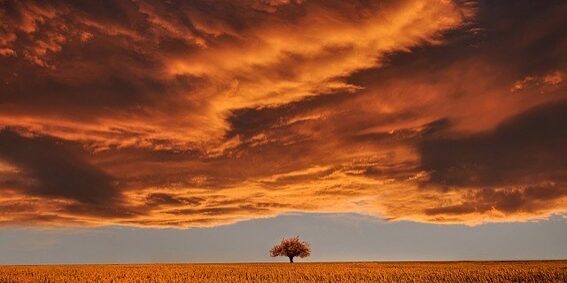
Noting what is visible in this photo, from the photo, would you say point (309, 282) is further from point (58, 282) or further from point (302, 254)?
point (302, 254)

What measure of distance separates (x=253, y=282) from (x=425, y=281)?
10002 mm

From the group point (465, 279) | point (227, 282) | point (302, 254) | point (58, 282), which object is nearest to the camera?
point (227, 282)

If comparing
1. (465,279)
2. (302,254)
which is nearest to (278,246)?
(302,254)

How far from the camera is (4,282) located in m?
31.4

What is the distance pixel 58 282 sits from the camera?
3162cm

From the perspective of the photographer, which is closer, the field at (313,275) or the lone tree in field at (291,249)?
the field at (313,275)

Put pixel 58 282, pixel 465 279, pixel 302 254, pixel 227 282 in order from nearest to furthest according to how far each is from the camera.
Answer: pixel 227 282 → pixel 58 282 → pixel 465 279 → pixel 302 254

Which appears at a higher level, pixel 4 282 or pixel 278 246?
pixel 278 246

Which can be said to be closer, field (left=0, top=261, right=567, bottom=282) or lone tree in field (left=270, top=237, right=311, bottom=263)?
field (left=0, top=261, right=567, bottom=282)

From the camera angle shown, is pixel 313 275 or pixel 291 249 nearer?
pixel 313 275

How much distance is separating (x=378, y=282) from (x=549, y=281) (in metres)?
10.2

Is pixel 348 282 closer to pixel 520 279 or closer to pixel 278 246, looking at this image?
pixel 520 279

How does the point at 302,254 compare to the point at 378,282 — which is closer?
the point at 378,282

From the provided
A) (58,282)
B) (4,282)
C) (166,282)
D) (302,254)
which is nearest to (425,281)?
(166,282)
